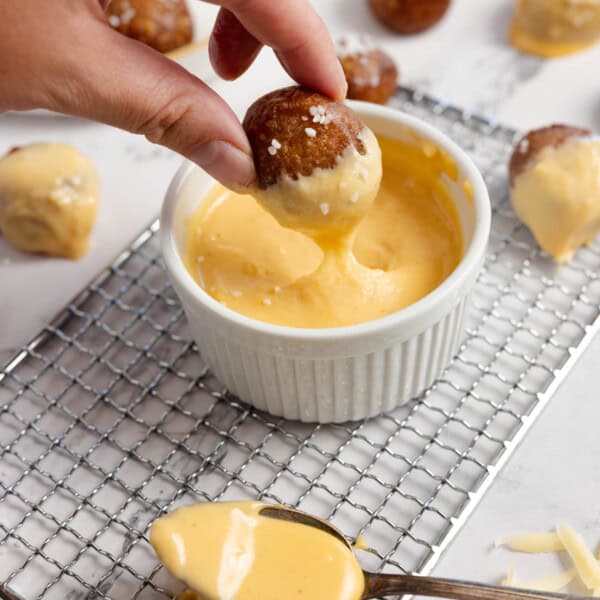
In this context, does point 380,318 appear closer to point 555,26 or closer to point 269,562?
point 269,562

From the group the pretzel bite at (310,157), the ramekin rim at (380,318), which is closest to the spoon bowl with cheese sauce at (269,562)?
the ramekin rim at (380,318)

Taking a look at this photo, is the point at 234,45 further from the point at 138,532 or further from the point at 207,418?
the point at 138,532

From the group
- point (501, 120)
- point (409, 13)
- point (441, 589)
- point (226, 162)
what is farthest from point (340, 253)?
point (409, 13)

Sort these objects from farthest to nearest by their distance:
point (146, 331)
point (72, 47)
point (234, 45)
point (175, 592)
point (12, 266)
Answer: point (12, 266)
point (146, 331)
point (234, 45)
point (175, 592)
point (72, 47)

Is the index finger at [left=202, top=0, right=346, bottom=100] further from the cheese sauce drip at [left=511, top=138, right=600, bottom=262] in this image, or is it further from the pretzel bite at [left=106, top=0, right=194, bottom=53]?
the pretzel bite at [left=106, top=0, right=194, bottom=53]

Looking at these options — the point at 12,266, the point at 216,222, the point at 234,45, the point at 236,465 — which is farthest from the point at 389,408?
the point at 12,266
